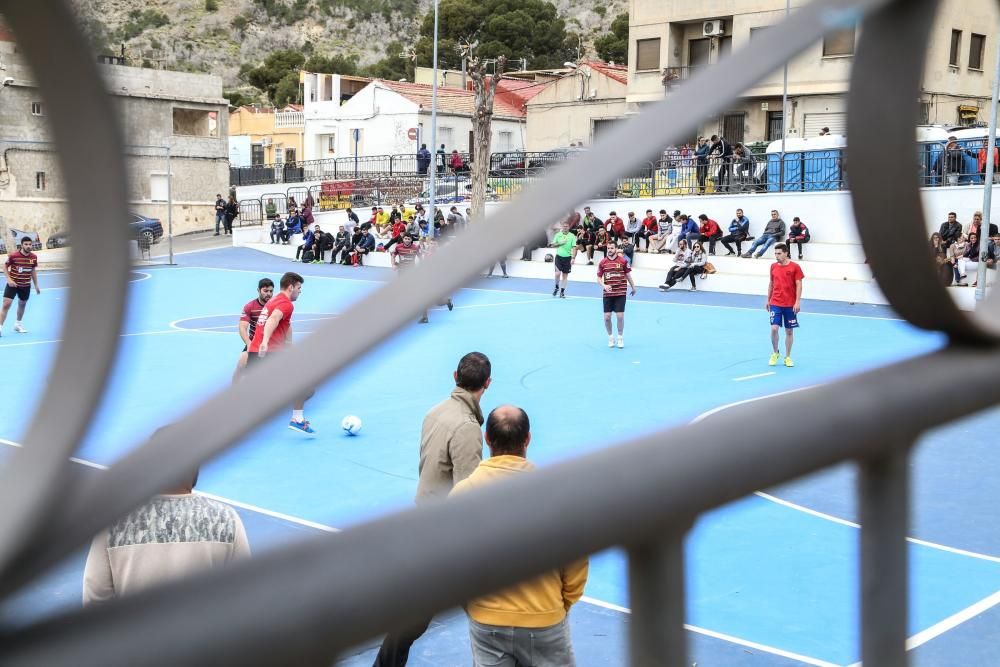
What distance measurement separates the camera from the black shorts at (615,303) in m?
18.6

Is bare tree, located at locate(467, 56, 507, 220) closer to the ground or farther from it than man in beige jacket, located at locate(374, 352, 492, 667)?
farther from it

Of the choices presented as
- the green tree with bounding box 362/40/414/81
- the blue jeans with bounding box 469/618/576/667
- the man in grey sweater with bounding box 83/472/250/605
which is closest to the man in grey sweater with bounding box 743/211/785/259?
the blue jeans with bounding box 469/618/576/667

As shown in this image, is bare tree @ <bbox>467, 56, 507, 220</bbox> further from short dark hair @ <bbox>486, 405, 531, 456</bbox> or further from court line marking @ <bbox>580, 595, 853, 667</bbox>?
court line marking @ <bbox>580, 595, 853, 667</bbox>

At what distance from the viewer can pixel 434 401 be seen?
14438mm

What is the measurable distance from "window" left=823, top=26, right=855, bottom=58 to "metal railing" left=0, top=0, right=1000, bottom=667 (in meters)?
0.01

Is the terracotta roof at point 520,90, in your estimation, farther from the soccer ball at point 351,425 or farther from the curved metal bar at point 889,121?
the curved metal bar at point 889,121

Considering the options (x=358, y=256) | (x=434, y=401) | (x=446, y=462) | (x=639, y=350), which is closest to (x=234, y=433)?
(x=446, y=462)

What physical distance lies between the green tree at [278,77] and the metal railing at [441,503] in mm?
86708

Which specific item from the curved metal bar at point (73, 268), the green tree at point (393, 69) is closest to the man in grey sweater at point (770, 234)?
the curved metal bar at point (73, 268)

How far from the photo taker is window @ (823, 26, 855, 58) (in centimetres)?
82

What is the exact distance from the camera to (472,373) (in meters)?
6.42

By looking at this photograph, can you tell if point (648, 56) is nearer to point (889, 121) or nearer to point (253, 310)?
point (253, 310)

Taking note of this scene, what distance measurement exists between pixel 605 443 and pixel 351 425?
11.4m

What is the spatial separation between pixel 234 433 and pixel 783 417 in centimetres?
45
